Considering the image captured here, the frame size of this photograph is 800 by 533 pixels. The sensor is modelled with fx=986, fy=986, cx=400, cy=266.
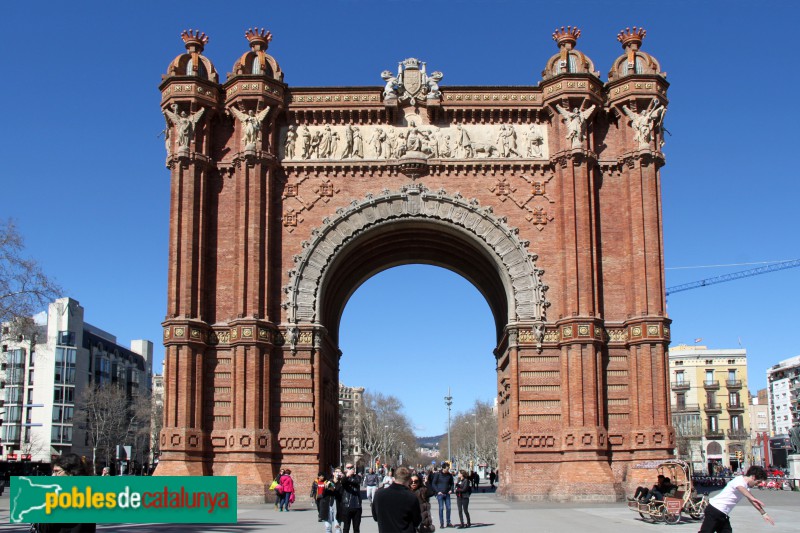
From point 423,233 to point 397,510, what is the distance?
27.1 meters

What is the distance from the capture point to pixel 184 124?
3488 centimetres

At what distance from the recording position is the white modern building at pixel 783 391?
10306 cm

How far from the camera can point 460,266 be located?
133 ft

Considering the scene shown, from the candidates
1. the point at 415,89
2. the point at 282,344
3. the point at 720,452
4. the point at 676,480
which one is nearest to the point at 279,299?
the point at 282,344

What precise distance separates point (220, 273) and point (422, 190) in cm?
783

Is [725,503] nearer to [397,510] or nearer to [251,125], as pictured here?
[397,510]

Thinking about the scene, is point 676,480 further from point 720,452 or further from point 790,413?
point 790,413

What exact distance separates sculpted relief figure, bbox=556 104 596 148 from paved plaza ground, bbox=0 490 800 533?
12.5 meters

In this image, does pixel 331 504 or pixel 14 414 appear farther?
pixel 14 414

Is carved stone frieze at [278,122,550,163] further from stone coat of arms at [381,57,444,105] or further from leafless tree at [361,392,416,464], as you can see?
leafless tree at [361,392,416,464]

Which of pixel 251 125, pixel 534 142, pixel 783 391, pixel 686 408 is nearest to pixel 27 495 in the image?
pixel 251 125

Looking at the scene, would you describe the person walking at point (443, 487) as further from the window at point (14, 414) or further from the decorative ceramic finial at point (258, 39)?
the window at point (14, 414)

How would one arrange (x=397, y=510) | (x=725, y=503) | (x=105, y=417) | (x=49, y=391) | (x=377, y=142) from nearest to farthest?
(x=397, y=510), (x=725, y=503), (x=377, y=142), (x=105, y=417), (x=49, y=391)

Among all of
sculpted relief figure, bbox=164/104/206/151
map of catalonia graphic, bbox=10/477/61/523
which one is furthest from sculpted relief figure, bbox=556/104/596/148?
map of catalonia graphic, bbox=10/477/61/523
